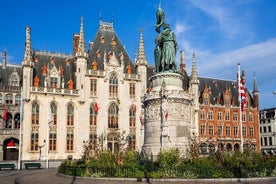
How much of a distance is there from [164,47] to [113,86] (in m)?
30.3

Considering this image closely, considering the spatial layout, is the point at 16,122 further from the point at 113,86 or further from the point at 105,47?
the point at 105,47

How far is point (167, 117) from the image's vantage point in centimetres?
2630

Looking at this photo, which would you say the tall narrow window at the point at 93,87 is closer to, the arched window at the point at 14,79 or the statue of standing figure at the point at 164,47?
the arched window at the point at 14,79

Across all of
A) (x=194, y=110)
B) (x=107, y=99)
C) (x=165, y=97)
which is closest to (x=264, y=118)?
(x=194, y=110)

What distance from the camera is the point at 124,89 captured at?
58.7 m

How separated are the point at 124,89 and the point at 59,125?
12172mm

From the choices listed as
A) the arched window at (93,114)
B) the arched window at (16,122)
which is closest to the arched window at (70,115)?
the arched window at (93,114)

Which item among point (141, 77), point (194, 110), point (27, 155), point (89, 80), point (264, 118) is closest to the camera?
point (27, 155)

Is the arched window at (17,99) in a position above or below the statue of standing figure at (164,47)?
below

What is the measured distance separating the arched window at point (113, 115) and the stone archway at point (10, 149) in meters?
14.7

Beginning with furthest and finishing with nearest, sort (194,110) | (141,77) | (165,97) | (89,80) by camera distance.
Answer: (194,110), (141,77), (89,80), (165,97)

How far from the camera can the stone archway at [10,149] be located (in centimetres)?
5335

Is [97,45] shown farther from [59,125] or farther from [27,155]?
[27,155]

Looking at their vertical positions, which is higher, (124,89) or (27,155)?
(124,89)
